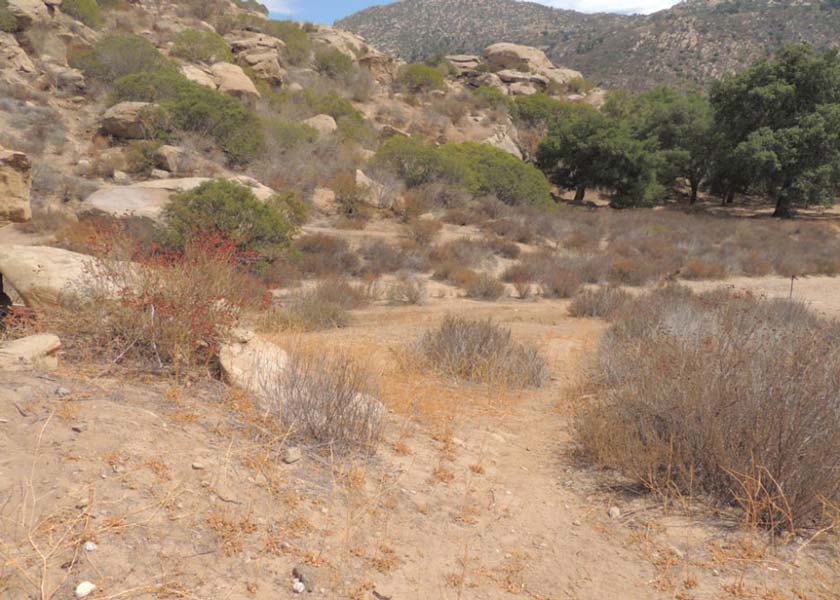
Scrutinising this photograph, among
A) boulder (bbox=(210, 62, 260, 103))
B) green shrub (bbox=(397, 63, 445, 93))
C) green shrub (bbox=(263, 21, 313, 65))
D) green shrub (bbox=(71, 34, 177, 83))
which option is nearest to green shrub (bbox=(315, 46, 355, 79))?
green shrub (bbox=(263, 21, 313, 65))

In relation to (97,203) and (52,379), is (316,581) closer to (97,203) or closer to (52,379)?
(52,379)

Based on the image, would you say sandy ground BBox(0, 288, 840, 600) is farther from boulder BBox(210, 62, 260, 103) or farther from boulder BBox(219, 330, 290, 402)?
boulder BBox(210, 62, 260, 103)

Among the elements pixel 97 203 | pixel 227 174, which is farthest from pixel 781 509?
pixel 227 174

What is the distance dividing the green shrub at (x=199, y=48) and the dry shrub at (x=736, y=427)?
27059mm

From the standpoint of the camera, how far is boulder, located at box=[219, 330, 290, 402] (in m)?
4.26

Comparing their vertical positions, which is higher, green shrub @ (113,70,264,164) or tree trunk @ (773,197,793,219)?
green shrub @ (113,70,264,164)

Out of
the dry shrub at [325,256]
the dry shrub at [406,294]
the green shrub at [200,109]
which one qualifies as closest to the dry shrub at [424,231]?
the dry shrub at [325,256]

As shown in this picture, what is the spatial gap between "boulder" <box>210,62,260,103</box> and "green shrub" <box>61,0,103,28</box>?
6.19 metres

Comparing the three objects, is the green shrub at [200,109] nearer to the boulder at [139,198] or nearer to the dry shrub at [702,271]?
the boulder at [139,198]

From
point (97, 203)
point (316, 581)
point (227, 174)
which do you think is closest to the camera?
point (316, 581)

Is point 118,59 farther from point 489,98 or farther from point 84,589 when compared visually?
point 84,589

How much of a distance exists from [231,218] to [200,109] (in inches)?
354

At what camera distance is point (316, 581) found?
253 cm

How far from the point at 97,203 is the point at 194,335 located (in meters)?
9.42
